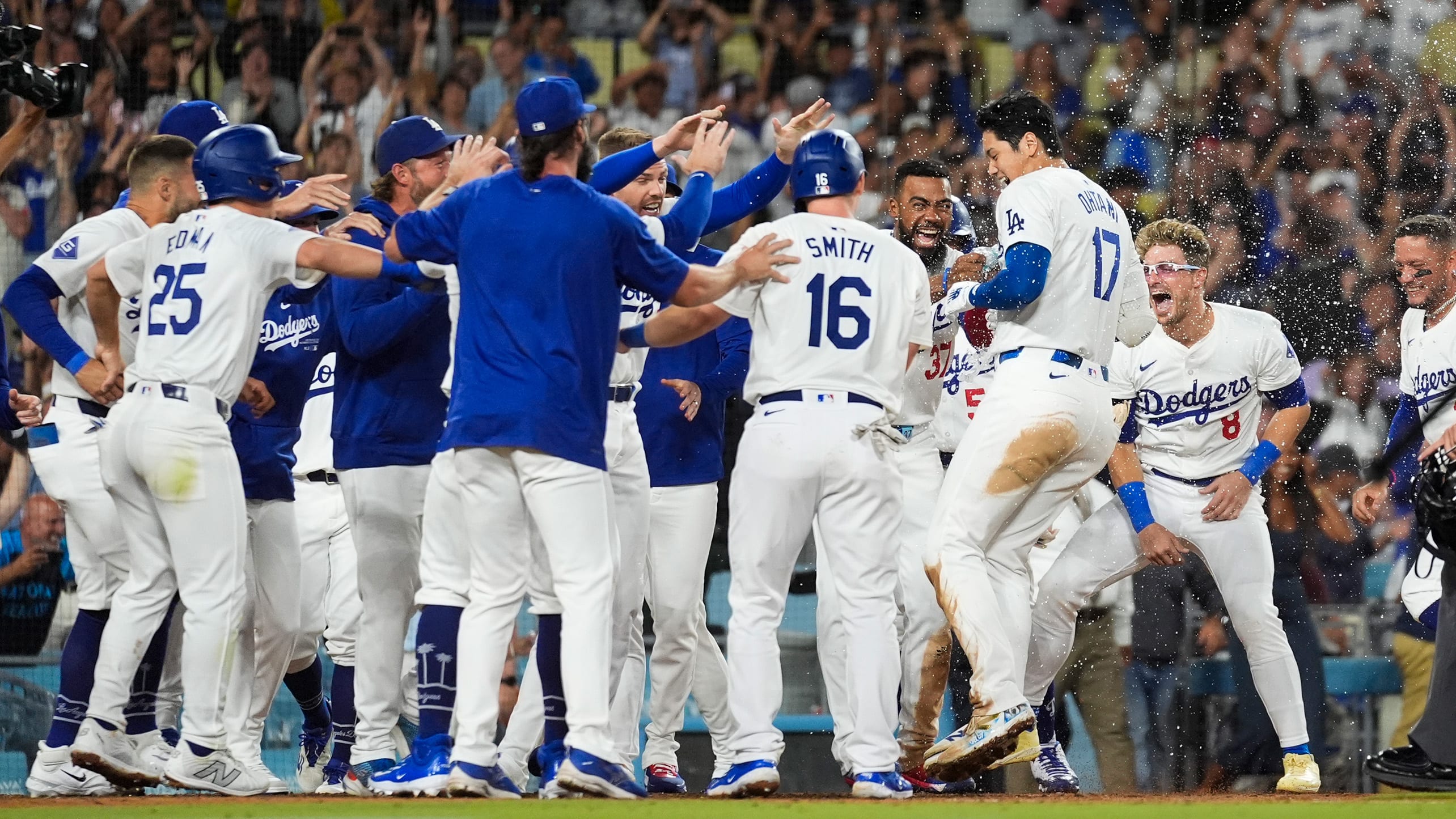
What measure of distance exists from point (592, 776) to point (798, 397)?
133cm

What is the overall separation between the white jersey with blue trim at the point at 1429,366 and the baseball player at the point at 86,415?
487 centimetres

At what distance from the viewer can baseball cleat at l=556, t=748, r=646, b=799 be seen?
4637 mm

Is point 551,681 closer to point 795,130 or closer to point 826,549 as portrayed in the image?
point 826,549

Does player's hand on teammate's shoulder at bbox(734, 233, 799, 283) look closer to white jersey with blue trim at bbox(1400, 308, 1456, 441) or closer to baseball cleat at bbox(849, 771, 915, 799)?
baseball cleat at bbox(849, 771, 915, 799)

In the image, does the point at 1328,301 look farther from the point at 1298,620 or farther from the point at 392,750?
the point at 392,750

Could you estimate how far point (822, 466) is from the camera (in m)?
5.08

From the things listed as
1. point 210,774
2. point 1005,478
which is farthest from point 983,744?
point 210,774

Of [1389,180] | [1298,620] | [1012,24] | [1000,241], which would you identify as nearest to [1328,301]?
[1389,180]

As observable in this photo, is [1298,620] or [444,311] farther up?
[444,311]

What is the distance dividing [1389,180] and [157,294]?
6.93m

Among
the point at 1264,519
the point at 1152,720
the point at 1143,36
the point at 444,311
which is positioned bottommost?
the point at 1152,720

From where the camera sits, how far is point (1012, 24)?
10984 mm

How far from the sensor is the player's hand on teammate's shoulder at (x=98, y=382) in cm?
575

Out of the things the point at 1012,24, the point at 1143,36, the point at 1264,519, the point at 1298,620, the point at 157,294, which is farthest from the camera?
the point at 1012,24
